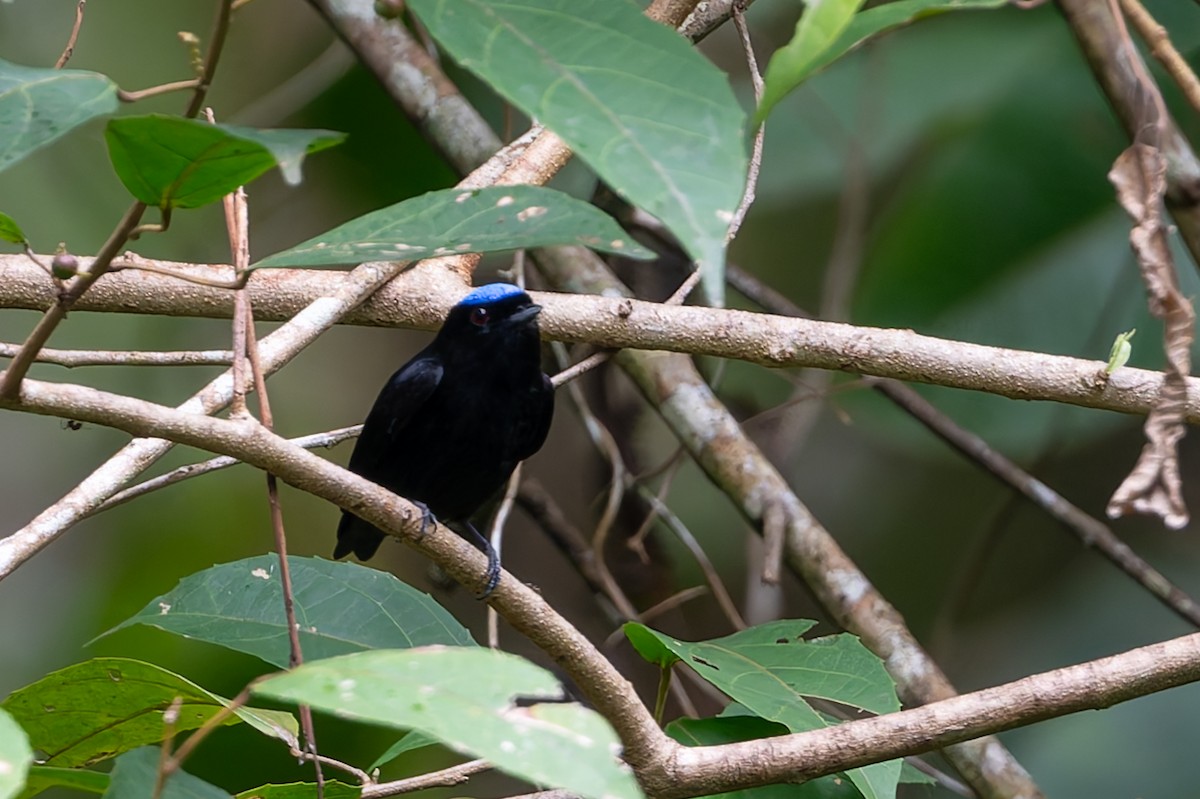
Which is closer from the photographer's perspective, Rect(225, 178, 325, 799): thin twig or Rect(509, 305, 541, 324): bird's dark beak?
Rect(225, 178, 325, 799): thin twig

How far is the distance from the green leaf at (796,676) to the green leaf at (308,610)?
1.21 ft

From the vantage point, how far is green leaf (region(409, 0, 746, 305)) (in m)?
0.87

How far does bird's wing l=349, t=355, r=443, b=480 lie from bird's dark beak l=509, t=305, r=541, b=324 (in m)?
0.31

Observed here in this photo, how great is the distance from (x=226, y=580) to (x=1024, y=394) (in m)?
1.34

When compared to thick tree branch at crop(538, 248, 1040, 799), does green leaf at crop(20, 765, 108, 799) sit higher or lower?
lower

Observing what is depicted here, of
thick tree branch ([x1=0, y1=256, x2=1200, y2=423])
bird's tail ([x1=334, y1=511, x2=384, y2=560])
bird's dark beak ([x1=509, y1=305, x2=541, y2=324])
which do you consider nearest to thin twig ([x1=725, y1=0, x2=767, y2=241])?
thick tree branch ([x1=0, y1=256, x2=1200, y2=423])

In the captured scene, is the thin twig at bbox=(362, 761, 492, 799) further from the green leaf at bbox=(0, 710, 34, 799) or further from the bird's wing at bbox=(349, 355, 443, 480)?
the bird's wing at bbox=(349, 355, 443, 480)

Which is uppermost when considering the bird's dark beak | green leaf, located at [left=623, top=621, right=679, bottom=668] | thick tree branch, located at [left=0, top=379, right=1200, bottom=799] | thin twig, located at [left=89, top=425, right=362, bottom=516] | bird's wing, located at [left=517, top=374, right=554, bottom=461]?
the bird's dark beak

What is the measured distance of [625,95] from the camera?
97 cm

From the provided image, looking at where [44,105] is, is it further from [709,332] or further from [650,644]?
[709,332]

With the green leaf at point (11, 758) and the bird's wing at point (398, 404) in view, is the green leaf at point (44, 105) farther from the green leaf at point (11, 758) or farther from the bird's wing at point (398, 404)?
the bird's wing at point (398, 404)

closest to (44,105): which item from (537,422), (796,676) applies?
(796,676)

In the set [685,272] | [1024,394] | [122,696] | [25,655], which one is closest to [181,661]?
[25,655]

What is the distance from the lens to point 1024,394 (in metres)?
2.14
